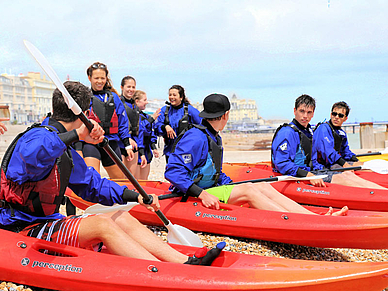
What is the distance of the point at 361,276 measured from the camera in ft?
7.29

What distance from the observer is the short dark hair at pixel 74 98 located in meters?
2.55

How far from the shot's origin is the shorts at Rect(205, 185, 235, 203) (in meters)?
3.87

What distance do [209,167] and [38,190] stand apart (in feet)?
5.74

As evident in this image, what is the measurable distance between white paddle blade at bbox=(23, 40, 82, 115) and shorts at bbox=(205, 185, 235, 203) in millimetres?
1820

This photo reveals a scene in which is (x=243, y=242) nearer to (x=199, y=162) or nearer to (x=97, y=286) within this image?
(x=199, y=162)

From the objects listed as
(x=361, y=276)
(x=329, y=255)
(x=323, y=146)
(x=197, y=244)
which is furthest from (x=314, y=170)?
(x=361, y=276)

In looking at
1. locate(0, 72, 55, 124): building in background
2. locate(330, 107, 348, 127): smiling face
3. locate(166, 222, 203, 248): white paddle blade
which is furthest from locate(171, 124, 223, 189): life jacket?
locate(0, 72, 55, 124): building in background

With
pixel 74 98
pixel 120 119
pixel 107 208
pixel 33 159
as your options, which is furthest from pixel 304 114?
pixel 33 159

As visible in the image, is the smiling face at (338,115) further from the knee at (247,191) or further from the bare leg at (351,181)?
the knee at (247,191)

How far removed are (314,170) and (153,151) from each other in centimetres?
262

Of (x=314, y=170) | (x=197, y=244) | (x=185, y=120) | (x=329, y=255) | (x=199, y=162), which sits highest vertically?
(x=185, y=120)

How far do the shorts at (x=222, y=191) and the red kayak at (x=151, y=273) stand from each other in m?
1.30

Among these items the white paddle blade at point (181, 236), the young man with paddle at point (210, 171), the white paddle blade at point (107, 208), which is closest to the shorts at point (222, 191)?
the young man with paddle at point (210, 171)

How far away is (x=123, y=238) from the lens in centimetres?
252
